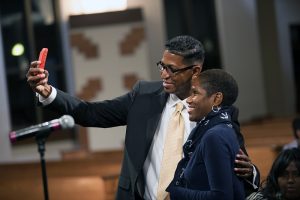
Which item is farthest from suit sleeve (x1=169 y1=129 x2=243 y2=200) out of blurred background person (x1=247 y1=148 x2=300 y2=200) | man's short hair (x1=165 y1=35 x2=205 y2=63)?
blurred background person (x1=247 y1=148 x2=300 y2=200)

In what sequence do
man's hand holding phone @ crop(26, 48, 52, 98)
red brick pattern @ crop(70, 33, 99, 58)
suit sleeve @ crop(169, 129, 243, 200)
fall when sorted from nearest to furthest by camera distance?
suit sleeve @ crop(169, 129, 243, 200) < man's hand holding phone @ crop(26, 48, 52, 98) < red brick pattern @ crop(70, 33, 99, 58)

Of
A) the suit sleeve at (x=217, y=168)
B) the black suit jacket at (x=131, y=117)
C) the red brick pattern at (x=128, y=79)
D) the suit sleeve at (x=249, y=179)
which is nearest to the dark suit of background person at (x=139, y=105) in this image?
the black suit jacket at (x=131, y=117)

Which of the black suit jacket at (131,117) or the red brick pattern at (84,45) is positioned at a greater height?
the red brick pattern at (84,45)

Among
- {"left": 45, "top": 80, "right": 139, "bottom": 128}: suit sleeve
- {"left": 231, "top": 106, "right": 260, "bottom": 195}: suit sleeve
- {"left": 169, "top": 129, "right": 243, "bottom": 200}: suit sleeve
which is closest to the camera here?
{"left": 169, "top": 129, "right": 243, "bottom": 200}: suit sleeve

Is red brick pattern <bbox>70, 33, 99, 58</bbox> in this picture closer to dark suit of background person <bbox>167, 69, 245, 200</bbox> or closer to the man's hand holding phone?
the man's hand holding phone

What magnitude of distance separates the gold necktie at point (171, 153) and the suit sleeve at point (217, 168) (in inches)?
13.1

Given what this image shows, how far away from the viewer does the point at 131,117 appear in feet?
6.88

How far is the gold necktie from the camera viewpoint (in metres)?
1.96

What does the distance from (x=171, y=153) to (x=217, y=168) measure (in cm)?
41

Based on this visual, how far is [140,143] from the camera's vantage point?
2033 mm

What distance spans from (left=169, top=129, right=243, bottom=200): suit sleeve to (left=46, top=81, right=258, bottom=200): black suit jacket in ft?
1.41

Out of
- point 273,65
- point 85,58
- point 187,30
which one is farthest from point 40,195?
point 273,65

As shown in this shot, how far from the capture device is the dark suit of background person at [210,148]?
1.59m

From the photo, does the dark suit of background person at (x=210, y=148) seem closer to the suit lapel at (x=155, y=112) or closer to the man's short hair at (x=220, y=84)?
the man's short hair at (x=220, y=84)
